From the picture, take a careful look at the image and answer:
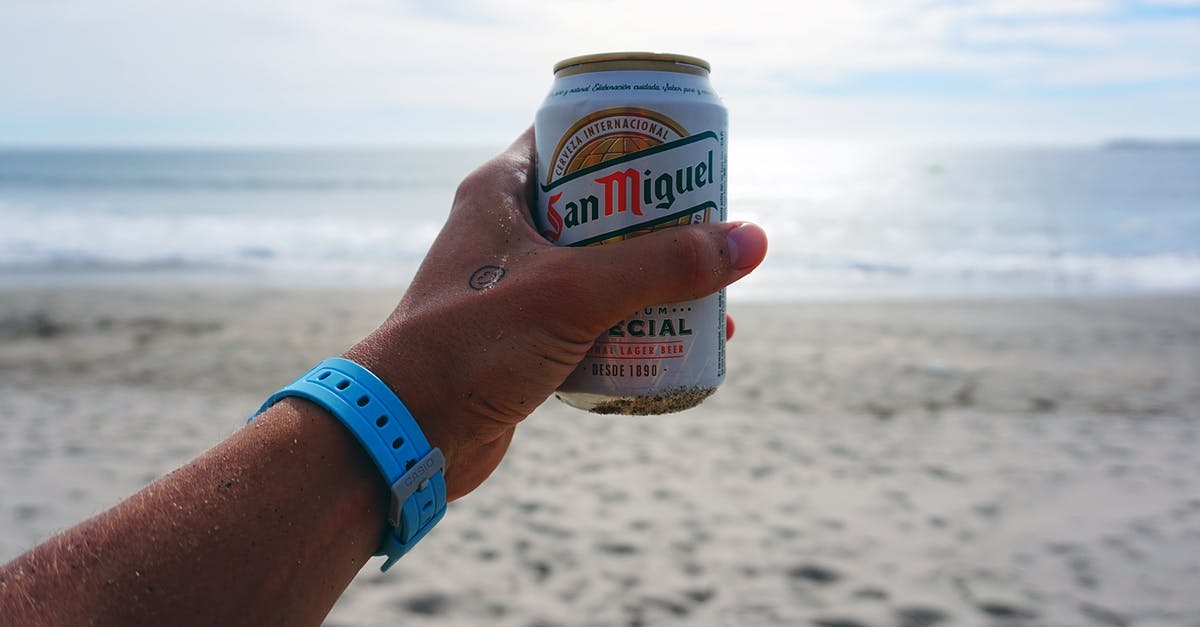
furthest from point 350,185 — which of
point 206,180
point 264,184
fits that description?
point 206,180

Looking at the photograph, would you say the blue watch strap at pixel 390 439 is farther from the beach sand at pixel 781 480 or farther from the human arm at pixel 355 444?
the beach sand at pixel 781 480

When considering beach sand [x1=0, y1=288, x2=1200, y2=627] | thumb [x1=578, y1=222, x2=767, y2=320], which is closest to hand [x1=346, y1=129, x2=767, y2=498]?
thumb [x1=578, y1=222, x2=767, y2=320]

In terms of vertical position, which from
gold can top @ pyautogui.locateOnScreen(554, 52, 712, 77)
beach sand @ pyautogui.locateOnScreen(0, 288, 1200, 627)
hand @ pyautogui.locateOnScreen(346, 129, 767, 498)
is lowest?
beach sand @ pyautogui.locateOnScreen(0, 288, 1200, 627)

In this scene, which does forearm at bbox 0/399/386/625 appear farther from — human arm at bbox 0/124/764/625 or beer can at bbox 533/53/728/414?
beer can at bbox 533/53/728/414

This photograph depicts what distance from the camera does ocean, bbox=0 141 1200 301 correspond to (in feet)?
40.1

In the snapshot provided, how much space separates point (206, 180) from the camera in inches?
1447

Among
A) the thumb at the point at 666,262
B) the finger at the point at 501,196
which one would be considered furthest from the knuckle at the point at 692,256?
the finger at the point at 501,196

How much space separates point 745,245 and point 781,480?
3.41m

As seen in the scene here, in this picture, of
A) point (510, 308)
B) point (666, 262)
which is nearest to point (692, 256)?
point (666, 262)

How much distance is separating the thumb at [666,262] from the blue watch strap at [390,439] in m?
0.37

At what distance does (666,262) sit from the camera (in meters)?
1.43

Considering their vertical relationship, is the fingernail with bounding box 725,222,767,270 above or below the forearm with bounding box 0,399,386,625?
above

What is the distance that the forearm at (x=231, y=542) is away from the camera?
3.54ft

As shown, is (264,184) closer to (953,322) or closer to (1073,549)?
(953,322)
